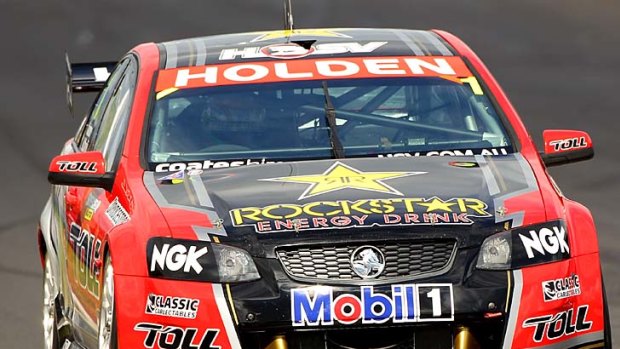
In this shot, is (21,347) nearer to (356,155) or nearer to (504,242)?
(356,155)

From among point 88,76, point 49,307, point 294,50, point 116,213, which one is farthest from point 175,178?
point 88,76

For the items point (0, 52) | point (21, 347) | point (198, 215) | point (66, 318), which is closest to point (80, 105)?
point (0, 52)

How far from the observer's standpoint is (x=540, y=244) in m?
6.62

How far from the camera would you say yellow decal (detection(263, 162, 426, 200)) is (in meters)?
6.93

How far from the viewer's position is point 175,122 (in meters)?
7.88

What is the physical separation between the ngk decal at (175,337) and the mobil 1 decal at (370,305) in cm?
30

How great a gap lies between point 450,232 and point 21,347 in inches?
154

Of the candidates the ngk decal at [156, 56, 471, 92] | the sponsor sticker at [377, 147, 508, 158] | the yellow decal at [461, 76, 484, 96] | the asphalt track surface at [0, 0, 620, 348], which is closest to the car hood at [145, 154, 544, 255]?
the sponsor sticker at [377, 147, 508, 158]

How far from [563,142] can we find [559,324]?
1.44 m

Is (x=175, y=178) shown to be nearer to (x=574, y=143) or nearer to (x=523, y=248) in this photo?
(x=523, y=248)

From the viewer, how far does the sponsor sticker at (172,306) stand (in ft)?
21.1

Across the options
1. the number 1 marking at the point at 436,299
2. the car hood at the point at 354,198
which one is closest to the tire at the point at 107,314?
the car hood at the point at 354,198

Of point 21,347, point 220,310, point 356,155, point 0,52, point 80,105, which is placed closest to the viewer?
point 220,310

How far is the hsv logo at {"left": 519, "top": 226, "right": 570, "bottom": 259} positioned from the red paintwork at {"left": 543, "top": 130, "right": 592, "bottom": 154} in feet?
3.67
